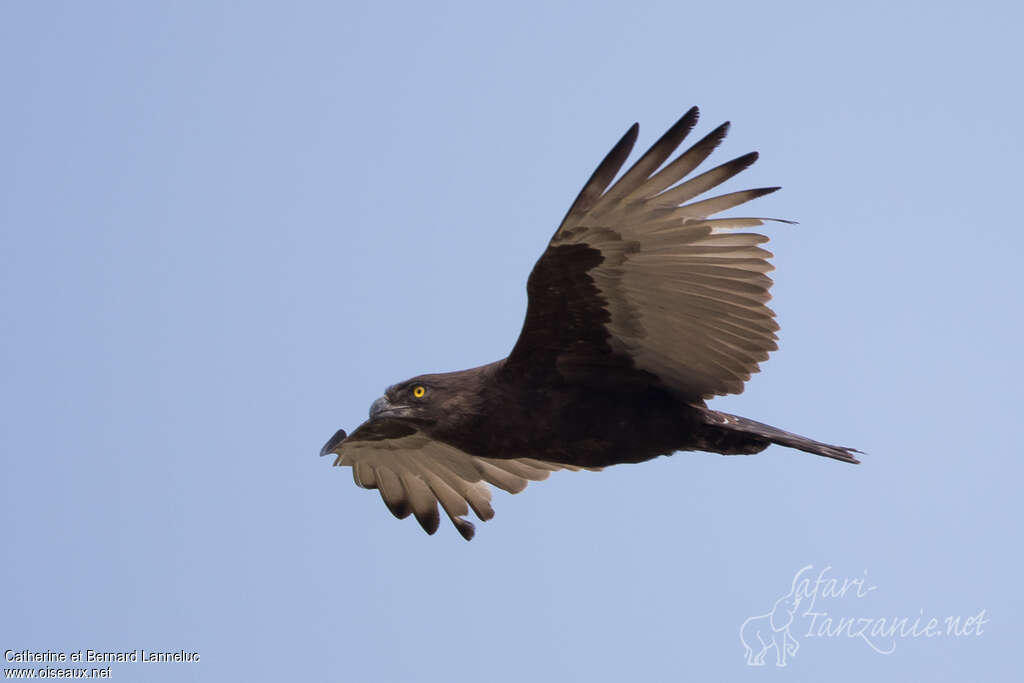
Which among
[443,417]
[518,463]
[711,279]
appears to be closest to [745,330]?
[711,279]

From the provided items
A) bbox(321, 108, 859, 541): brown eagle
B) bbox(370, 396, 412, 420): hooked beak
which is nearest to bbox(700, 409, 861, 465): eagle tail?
bbox(321, 108, 859, 541): brown eagle

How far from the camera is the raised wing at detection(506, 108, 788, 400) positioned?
8.52 m

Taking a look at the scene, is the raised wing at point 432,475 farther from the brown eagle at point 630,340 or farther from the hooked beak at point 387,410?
the brown eagle at point 630,340

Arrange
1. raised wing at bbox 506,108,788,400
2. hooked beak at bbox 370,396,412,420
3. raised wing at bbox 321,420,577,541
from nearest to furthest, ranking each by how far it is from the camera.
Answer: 1. raised wing at bbox 506,108,788,400
2. hooked beak at bbox 370,396,412,420
3. raised wing at bbox 321,420,577,541

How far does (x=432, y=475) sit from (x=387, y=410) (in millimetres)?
1966

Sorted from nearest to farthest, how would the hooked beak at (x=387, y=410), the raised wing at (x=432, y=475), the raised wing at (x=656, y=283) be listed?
1. the raised wing at (x=656, y=283)
2. the hooked beak at (x=387, y=410)
3. the raised wing at (x=432, y=475)

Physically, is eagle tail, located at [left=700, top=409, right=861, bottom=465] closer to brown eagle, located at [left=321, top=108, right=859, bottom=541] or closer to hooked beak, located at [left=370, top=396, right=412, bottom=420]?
brown eagle, located at [left=321, top=108, right=859, bottom=541]

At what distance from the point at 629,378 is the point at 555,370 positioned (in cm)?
51

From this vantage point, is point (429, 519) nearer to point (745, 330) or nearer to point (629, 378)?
point (629, 378)

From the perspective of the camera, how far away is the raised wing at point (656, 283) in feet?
28.0

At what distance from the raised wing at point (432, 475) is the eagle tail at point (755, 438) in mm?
2098

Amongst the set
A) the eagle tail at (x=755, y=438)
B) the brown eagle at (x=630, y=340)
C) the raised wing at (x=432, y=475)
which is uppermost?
the raised wing at (x=432, y=475)

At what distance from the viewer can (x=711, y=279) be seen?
893 cm

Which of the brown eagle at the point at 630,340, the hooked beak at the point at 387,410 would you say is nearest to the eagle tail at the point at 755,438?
the brown eagle at the point at 630,340
